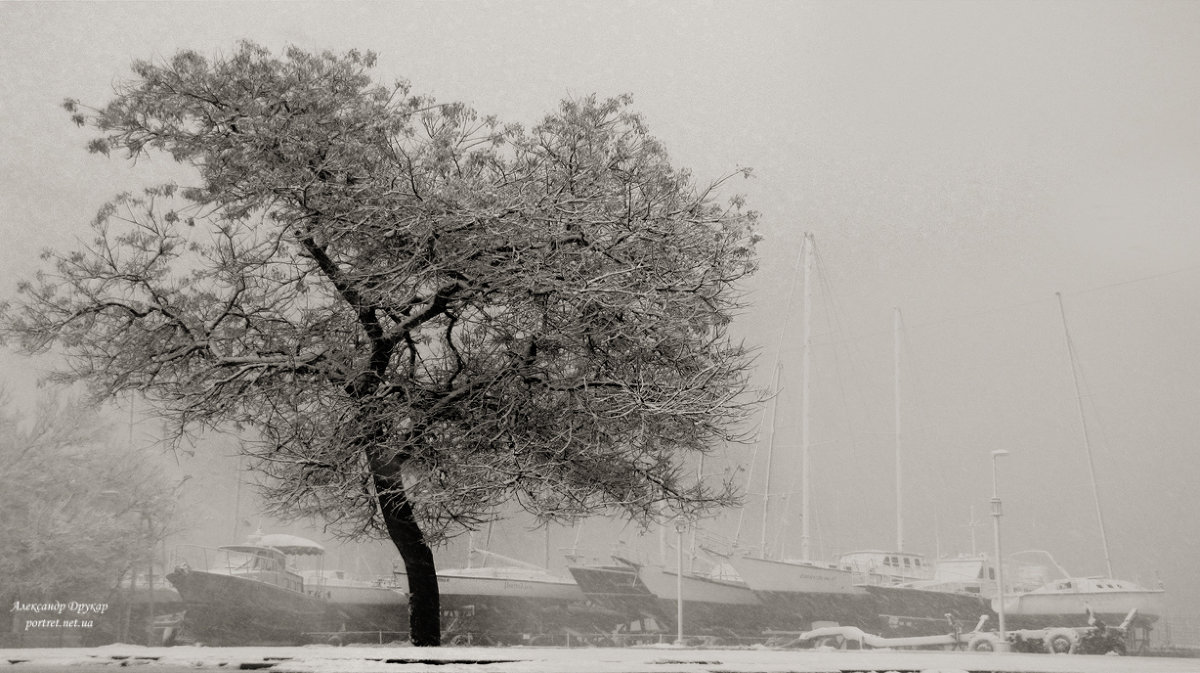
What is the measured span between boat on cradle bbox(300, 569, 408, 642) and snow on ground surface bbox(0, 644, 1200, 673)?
40.3 feet

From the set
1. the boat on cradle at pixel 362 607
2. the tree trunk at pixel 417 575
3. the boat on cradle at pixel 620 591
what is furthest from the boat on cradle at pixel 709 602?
the tree trunk at pixel 417 575

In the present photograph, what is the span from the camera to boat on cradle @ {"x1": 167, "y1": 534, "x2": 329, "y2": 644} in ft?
48.3

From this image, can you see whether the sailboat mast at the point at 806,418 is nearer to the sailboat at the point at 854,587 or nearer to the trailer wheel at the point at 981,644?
the sailboat at the point at 854,587

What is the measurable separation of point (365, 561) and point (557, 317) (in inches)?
597

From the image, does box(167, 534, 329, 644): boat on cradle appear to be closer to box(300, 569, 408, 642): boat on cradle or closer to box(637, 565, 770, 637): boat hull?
box(300, 569, 408, 642): boat on cradle

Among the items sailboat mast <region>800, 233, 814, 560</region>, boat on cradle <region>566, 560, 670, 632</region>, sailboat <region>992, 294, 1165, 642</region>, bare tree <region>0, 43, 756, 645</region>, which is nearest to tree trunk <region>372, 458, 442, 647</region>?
bare tree <region>0, 43, 756, 645</region>

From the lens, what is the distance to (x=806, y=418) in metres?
14.1

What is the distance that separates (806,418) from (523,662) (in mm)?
11497

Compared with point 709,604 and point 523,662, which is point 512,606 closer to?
point 709,604

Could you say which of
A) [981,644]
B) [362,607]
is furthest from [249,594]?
[981,644]

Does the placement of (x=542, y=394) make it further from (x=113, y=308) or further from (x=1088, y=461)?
(x=1088, y=461)

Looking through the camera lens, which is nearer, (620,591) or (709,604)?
(709,604)

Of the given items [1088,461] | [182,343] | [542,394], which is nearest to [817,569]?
[1088,461]

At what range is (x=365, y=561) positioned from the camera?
19266 millimetres
